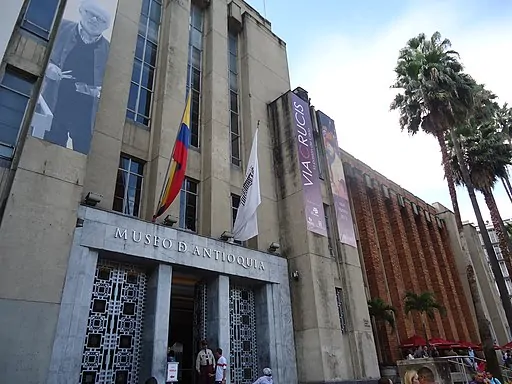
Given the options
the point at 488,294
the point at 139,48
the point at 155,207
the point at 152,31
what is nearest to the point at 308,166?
the point at 155,207

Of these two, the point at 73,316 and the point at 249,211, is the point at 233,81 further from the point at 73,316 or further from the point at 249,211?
the point at 73,316

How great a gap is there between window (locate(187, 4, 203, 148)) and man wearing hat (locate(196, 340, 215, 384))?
8164 mm

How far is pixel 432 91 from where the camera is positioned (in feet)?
71.4

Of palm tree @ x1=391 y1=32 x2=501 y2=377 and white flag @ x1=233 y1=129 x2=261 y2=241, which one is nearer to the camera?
white flag @ x1=233 y1=129 x2=261 y2=241

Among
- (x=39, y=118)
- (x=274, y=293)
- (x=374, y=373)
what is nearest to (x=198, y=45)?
(x=39, y=118)

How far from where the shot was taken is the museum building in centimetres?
878

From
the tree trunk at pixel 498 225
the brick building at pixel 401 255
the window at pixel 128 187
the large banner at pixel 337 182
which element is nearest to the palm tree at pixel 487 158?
the tree trunk at pixel 498 225

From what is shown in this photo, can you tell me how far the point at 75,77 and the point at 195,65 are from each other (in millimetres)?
7628

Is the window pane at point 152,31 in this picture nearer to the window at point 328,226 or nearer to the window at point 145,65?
the window at point 145,65

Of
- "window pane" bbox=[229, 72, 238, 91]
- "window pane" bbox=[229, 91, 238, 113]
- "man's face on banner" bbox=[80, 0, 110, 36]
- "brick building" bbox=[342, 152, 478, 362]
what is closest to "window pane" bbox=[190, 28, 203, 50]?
"window pane" bbox=[229, 72, 238, 91]

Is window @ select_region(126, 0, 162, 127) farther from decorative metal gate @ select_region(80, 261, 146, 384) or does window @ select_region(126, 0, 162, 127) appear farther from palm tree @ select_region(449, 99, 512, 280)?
palm tree @ select_region(449, 99, 512, 280)

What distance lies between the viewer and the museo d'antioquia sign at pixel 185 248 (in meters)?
10.9

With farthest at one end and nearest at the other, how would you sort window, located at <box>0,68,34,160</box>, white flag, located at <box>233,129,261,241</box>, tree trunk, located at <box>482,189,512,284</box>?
tree trunk, located at <box>482,189,512,284</box>, white flag, located at <box>233,129,261,241</box>, window, located at <box>0,68,34,160</box>

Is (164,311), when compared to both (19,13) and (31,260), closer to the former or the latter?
(31,260)
